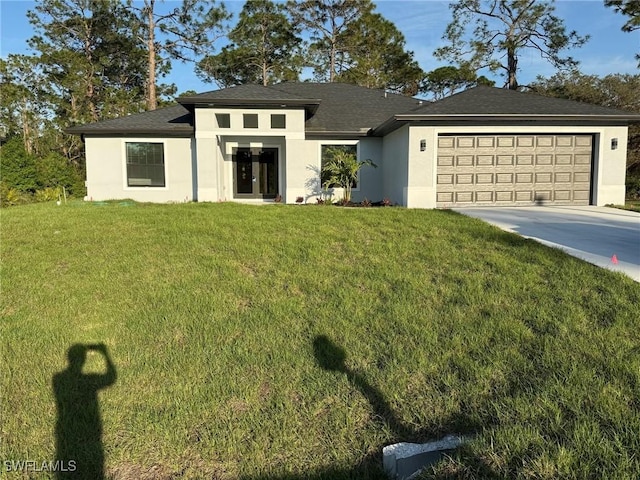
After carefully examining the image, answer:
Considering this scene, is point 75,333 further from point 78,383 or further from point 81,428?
point 81,428

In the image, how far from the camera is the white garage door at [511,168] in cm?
1304

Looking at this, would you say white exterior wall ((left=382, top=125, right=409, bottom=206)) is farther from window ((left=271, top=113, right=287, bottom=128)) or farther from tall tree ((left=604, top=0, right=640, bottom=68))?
tall tree ((left=604, top=0, right=640, bottom=68))

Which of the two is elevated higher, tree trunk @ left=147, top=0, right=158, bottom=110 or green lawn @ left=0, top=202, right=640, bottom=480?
tree trunk @ left=147, top=0, right=158, bottom=110

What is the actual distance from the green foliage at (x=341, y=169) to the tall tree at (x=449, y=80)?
18.7 metres

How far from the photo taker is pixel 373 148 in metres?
16.2

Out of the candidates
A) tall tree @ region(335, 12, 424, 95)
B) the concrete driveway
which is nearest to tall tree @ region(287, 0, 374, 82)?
tall tree @ region(335, 12, 424, 95)

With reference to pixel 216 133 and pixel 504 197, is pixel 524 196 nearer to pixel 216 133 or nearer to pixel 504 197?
pixel 504 197

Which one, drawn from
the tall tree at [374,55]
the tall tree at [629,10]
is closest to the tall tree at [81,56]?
the tall tree at [374,55]

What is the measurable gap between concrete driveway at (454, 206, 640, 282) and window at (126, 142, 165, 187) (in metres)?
11.1

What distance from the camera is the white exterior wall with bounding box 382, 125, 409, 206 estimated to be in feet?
43.2

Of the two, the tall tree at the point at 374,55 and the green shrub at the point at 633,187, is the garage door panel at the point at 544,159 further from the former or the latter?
the tall tree at the point at 374,55

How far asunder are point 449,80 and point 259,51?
46.0 ft

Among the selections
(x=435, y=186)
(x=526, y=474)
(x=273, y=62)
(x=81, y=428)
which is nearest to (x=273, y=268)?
(x=81, y=428)

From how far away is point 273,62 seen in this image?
3105 centimetres
